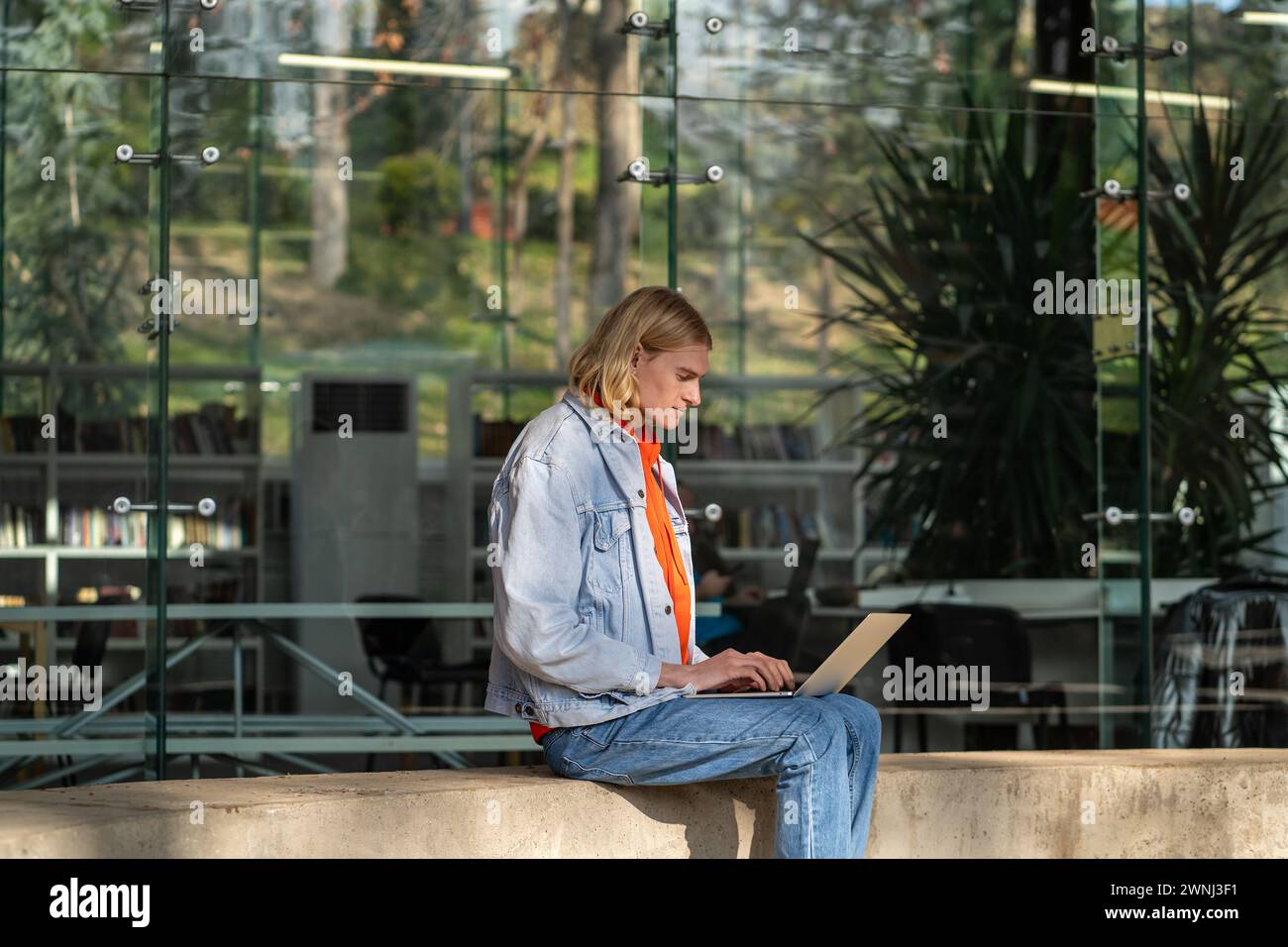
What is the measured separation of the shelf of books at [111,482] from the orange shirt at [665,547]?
293 cm

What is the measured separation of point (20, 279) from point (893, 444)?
3.47 metres

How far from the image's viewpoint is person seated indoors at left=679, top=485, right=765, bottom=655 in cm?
558

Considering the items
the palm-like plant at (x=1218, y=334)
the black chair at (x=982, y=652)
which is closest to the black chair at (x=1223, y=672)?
the palm-like plant at (x=1218, y=334)

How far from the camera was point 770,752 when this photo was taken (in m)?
2.76

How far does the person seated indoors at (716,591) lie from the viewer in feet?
18.3

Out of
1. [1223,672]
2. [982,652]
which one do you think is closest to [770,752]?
[1223,672]

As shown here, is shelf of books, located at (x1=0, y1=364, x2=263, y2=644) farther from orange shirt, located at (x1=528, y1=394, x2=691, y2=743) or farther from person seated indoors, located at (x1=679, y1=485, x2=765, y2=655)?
orange shirt, located at (x1=528, y1=394, x2=691, y2=743)

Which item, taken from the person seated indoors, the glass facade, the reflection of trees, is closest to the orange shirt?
the glass facade

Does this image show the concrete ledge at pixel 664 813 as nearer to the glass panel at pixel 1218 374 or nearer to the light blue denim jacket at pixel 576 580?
the light blue denim jacket at pixel 576 580
